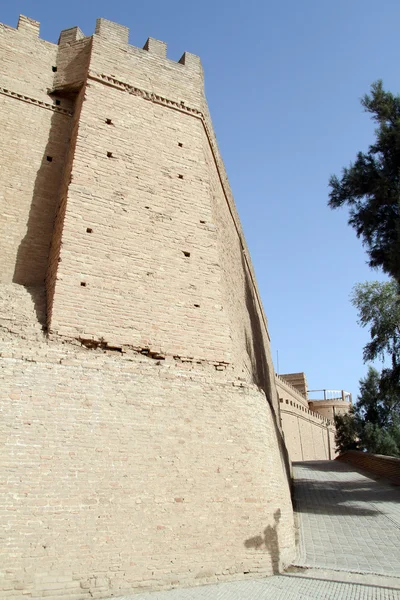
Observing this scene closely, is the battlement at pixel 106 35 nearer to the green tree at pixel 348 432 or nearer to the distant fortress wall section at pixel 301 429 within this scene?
the distant fortress wall section at pixel 301 429

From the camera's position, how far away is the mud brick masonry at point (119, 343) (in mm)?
5156

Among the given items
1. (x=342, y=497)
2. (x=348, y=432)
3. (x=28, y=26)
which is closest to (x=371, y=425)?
(x=348, y=432)

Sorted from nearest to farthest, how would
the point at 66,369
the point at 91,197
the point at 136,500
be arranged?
the point at 136,500
the point at 66,369
the point at 91,197

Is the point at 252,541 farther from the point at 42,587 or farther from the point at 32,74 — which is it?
the point at 32,74

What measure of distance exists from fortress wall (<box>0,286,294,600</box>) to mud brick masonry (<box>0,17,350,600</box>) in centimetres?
2

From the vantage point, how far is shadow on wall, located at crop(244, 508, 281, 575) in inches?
234

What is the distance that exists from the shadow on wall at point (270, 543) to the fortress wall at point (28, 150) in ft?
15.8

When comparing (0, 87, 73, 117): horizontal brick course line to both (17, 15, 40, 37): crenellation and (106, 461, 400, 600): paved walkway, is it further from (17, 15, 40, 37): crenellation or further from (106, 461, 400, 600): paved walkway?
(106, 461, 400, 600): paved walkway

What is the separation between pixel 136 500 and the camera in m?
5.50

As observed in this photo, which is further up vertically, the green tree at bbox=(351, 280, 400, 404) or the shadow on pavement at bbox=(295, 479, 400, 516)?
the green tree at bbox=(351, 280, 400, 404)

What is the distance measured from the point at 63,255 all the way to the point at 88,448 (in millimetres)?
2765

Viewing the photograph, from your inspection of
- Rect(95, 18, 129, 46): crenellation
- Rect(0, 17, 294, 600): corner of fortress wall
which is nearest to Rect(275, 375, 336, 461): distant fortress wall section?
Rect(0, 17, 294, 600): corner of fortress wall

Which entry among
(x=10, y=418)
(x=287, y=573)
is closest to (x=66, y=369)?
(x=10, y=418)

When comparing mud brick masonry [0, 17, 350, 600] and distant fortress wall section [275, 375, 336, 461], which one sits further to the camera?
distant fortress wall section [275, 375, 336, 461]
